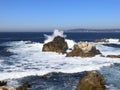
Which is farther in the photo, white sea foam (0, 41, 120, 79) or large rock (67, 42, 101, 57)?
large rock (67, 42, 101, 57)

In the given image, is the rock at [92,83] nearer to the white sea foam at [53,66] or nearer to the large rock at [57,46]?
the white sea foam at [53,66]

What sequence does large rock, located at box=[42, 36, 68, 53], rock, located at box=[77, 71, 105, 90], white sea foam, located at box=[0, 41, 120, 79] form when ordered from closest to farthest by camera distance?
rock, located at box=[77, 71, 105, 90], white sea foam, located at box=[0, 41, 120, 79], large rock, located at box=[42, 36, 68, 53]

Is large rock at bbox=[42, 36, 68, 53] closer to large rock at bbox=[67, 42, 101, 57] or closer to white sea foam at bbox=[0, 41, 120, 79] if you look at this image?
large rock at bbox=[67, 42, 101, 57]

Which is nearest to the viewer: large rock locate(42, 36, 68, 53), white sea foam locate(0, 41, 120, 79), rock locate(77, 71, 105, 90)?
rock locate(77, 71, 105, 90)

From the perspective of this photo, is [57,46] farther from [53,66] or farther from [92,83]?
[92,83]

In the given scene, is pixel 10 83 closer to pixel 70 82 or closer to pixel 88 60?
pixel 70 82

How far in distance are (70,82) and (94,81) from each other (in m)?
5.72

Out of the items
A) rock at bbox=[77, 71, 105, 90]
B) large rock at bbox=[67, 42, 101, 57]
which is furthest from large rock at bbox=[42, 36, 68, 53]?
rock at bbox=[77, 71, 105, 90]

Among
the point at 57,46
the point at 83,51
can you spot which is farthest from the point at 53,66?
the point at 57,46

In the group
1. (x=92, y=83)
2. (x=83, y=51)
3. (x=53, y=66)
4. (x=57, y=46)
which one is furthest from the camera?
(x=57, y=46)

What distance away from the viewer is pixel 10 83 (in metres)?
35.2

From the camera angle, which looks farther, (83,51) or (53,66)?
(83,51)

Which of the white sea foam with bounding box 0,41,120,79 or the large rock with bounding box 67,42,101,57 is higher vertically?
the large rock with bounding box 67,42,101,57

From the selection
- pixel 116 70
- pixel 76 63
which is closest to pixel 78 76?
pixel 116 70
